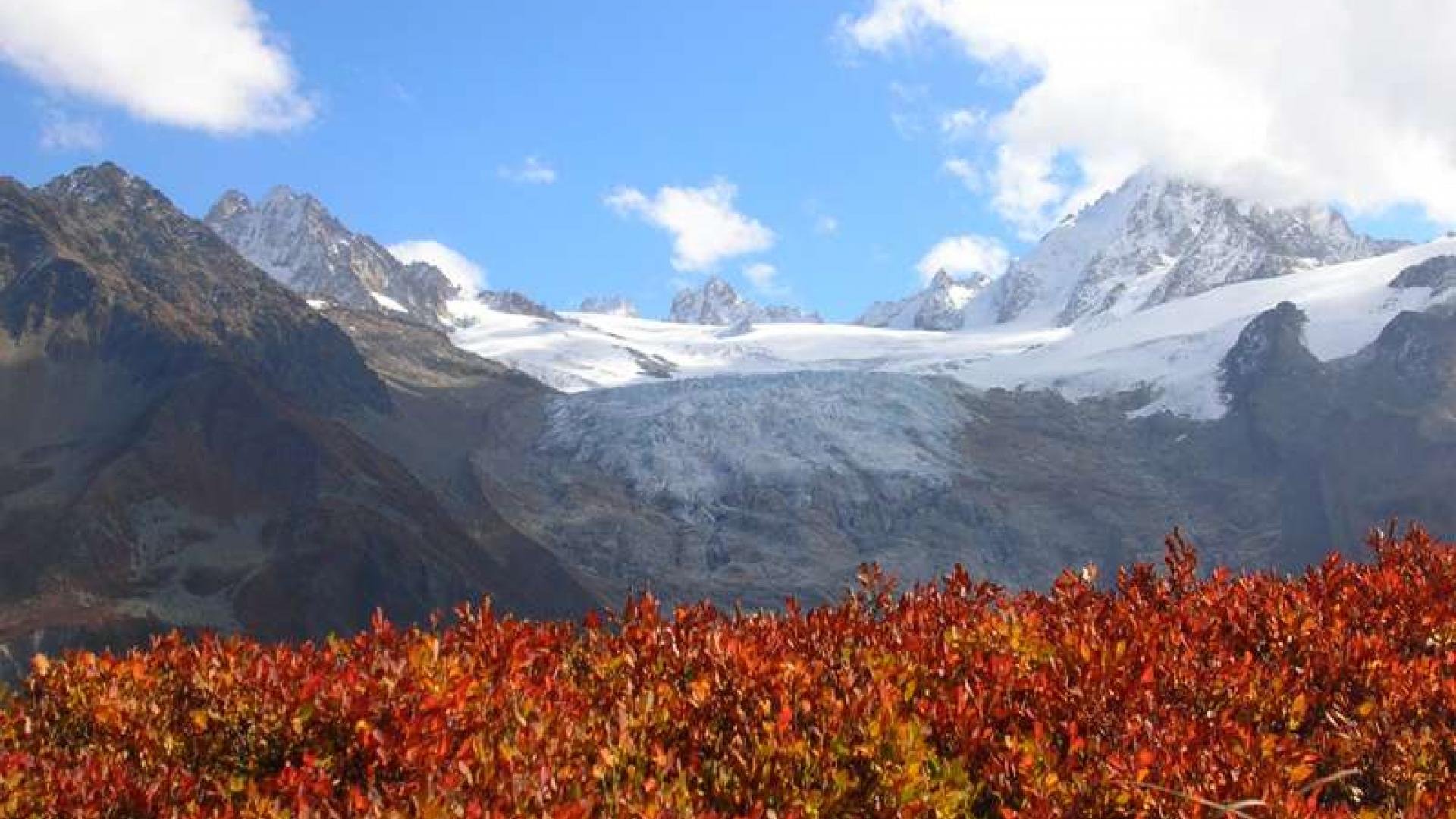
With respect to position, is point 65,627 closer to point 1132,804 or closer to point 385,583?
point 385,583

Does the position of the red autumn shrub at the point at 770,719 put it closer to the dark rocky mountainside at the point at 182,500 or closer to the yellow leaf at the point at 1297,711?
the yellow leaf at the point at 1297,711

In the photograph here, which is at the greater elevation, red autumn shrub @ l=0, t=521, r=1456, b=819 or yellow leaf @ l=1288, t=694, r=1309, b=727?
red autumn shrub @ l=0, t=521, r=1456, b=819

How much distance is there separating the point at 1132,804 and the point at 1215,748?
1.95 feet

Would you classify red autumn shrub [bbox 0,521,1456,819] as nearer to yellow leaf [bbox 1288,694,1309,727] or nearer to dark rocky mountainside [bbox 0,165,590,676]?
yellow leaf [bbox 1288,694,1309,727]

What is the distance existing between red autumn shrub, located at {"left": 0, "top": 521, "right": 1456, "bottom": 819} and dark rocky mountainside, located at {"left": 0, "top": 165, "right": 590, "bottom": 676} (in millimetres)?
107193

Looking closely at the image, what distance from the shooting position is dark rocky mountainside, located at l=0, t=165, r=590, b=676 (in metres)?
125

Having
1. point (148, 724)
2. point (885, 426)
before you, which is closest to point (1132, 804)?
point (148, 724)

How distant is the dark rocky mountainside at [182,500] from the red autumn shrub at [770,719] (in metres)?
107

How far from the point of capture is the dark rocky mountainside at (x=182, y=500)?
125312mm

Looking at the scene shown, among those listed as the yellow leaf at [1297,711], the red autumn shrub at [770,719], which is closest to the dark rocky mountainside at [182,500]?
the red autumn shrub at [770,719]

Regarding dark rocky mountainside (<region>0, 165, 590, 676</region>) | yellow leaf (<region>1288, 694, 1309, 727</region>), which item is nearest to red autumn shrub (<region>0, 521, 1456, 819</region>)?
yellow leaf (<region>1288, 694, 1309, 727</region>)

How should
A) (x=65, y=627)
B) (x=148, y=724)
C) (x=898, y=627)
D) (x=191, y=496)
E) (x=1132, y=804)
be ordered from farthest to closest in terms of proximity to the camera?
(x=191, y=496)
(x=65, y=627)
(x=898, y=627)
(x=148, y=724)
(x=1132, y=804)

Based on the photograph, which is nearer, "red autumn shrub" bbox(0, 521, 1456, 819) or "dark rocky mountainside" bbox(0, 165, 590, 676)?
"red autumn shrub" bbox(0, 521, 1456, 819)

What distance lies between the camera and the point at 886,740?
228 inches
